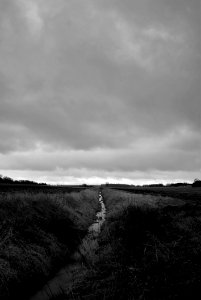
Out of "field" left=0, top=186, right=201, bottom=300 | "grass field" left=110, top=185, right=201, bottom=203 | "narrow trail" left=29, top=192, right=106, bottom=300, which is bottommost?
"narrow trail" left=29, top=192, right=106, bottom=300

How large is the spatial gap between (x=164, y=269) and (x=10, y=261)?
17.9ft

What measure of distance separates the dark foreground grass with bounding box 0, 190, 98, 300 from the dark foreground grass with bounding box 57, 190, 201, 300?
1.77 metres

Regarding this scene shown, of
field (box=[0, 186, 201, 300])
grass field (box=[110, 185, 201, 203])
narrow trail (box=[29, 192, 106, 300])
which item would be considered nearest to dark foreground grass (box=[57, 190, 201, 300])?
field (box=[0, 186, 201, 300])

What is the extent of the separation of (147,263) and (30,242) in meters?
5.48

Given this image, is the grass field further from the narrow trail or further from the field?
the narrow trail

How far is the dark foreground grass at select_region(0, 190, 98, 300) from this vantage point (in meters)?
9.57

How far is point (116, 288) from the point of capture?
838 cm

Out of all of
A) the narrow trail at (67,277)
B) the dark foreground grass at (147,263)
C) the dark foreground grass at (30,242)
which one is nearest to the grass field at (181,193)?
the dark foreground grass at (147,263)

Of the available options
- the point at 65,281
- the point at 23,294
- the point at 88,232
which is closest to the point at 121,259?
the point at 65,281

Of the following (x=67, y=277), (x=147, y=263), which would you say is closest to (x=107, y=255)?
(x=67, y=277)

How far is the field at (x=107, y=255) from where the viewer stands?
815 cm

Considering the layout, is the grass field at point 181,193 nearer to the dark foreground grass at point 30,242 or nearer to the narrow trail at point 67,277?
the dark foreground grass at point 30,242

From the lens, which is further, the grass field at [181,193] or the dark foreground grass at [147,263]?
the grass field at [181,193]

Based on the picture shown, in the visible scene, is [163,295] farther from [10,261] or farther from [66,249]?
[66,249]
